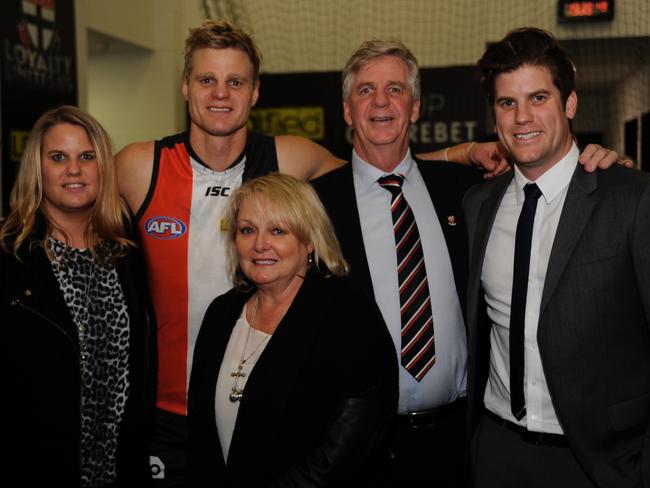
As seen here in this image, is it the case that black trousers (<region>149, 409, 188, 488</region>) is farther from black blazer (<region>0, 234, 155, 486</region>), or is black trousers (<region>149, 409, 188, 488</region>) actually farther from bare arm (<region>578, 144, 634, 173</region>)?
bare arm (<region>578, 144, 634, 173</region>)

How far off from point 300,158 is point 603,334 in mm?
1236

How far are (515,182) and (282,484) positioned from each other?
1003 millimetres

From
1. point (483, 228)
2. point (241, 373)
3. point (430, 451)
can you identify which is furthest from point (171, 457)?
point (483, 228)

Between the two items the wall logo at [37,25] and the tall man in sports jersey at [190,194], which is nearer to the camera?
the tall man in sports jersey at [190,194]

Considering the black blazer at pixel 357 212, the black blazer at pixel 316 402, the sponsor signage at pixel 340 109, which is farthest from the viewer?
the sponsor signage at pixel 340 109

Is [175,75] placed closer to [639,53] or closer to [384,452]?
[639,53]

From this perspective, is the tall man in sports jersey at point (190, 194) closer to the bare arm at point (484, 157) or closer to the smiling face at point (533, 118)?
the bare arm at point (484, 157)

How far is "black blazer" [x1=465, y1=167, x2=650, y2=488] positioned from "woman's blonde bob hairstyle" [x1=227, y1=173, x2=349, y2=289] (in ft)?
1.72

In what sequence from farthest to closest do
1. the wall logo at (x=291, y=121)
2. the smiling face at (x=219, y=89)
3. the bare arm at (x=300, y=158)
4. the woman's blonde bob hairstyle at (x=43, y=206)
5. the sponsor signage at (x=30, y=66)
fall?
the wall logo at (x=291, y=121) < the sponsor signage at (x=30, y=66) < the bare arm at (x=300, y=158) < the smiling face at (x=219, y=89) < the woman's blonde bob hairstyle at (x=43, y=206)

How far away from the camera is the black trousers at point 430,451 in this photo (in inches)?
88.1

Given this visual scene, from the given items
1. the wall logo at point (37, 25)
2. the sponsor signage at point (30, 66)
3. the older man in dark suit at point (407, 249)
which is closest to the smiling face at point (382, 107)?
the older man in dark suit at point (407, 249)

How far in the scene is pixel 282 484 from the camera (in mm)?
1780

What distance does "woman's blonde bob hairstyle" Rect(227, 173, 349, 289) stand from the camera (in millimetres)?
1936

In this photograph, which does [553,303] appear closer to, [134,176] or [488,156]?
[488,156]
